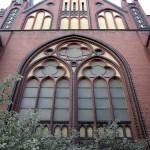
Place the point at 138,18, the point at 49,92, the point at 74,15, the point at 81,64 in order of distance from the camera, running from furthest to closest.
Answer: the point at 74,15
the point at 138,18
the point at 81,64
the point at 49,92

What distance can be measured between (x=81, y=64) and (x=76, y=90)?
1.68 metres

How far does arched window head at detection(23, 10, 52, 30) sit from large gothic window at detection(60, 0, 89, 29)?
2.82ft

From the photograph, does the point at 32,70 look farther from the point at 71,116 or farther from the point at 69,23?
the point at 69,23

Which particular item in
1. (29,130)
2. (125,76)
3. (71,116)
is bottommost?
(29,130)

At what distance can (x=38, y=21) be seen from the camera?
15031 millimetres

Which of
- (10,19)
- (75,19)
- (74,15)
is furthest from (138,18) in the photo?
(10,19)

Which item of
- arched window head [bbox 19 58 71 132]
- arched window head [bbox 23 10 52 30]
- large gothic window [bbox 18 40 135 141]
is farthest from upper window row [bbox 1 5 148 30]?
arched window head [bbox 19 58 71 132]

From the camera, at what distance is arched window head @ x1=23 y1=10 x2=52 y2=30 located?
14.5 meters

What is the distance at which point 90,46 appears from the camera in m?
12.7

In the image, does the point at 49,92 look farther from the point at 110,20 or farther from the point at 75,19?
the point at 110,20

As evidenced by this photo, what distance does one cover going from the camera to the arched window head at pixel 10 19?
556 inches

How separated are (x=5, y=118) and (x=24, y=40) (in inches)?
308

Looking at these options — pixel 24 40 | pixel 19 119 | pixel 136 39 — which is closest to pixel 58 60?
pixel 24 40

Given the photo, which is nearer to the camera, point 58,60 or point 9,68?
point 9,68
